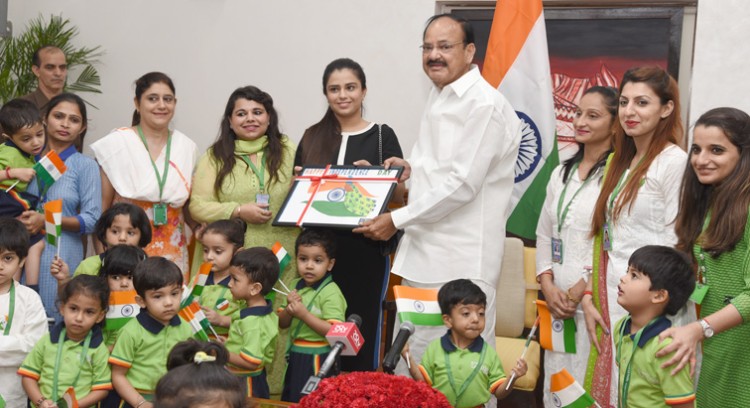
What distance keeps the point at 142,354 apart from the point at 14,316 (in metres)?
0.60

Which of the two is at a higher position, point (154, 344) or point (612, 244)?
point (612, 244)

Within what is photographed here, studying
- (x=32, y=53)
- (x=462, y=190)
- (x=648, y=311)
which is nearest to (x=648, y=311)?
(x=648, y=311)

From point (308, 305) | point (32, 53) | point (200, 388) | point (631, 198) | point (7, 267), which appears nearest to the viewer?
point (200, 388)

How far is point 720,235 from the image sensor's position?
3051mm

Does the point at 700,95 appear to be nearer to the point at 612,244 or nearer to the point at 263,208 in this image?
the point at 612,244

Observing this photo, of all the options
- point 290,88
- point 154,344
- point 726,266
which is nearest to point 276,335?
point 154,344

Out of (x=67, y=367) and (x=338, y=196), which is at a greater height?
(x=338, y=196)

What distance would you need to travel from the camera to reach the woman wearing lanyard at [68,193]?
4207mm

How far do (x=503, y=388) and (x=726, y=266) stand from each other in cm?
88

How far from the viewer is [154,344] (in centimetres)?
350

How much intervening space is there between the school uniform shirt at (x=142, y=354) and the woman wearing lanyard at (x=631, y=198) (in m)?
1.62

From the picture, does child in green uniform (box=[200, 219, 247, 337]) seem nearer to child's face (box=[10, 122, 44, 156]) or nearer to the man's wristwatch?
child's face (box=[10, 122, 44, 156])

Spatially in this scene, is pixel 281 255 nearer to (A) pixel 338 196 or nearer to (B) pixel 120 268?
(A) pixel 338 196

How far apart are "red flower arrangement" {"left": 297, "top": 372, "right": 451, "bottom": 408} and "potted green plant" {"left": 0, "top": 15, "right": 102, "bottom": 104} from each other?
4.26m
